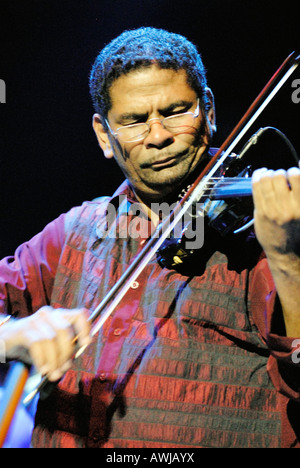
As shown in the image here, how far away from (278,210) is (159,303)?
554mm

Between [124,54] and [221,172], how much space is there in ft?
2.13

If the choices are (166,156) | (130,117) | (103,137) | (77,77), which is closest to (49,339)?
(166,156)

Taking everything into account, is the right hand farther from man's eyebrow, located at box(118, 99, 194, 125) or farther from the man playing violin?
man's eyebrow, located at box(118, 99, 194, 125)

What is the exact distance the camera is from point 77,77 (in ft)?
7.33

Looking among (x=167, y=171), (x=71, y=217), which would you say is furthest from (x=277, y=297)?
(x=71, y=217)

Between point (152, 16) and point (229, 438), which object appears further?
point (152, 16)

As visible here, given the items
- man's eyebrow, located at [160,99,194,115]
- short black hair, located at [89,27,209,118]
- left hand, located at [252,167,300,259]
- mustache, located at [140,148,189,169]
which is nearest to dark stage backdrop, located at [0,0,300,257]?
short black hair, located at [89,27,209,118]

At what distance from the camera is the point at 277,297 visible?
1.19 m

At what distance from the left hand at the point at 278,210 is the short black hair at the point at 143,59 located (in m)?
0.75

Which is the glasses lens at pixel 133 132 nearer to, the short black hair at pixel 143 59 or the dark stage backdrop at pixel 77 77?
the short black hair at pixel 143 59

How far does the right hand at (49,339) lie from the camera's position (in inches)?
41.7

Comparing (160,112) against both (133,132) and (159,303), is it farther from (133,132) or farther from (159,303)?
(159,303)

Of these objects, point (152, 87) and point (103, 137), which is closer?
point (152, 87)

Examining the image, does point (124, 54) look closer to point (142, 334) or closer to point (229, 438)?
point (142, 334)
